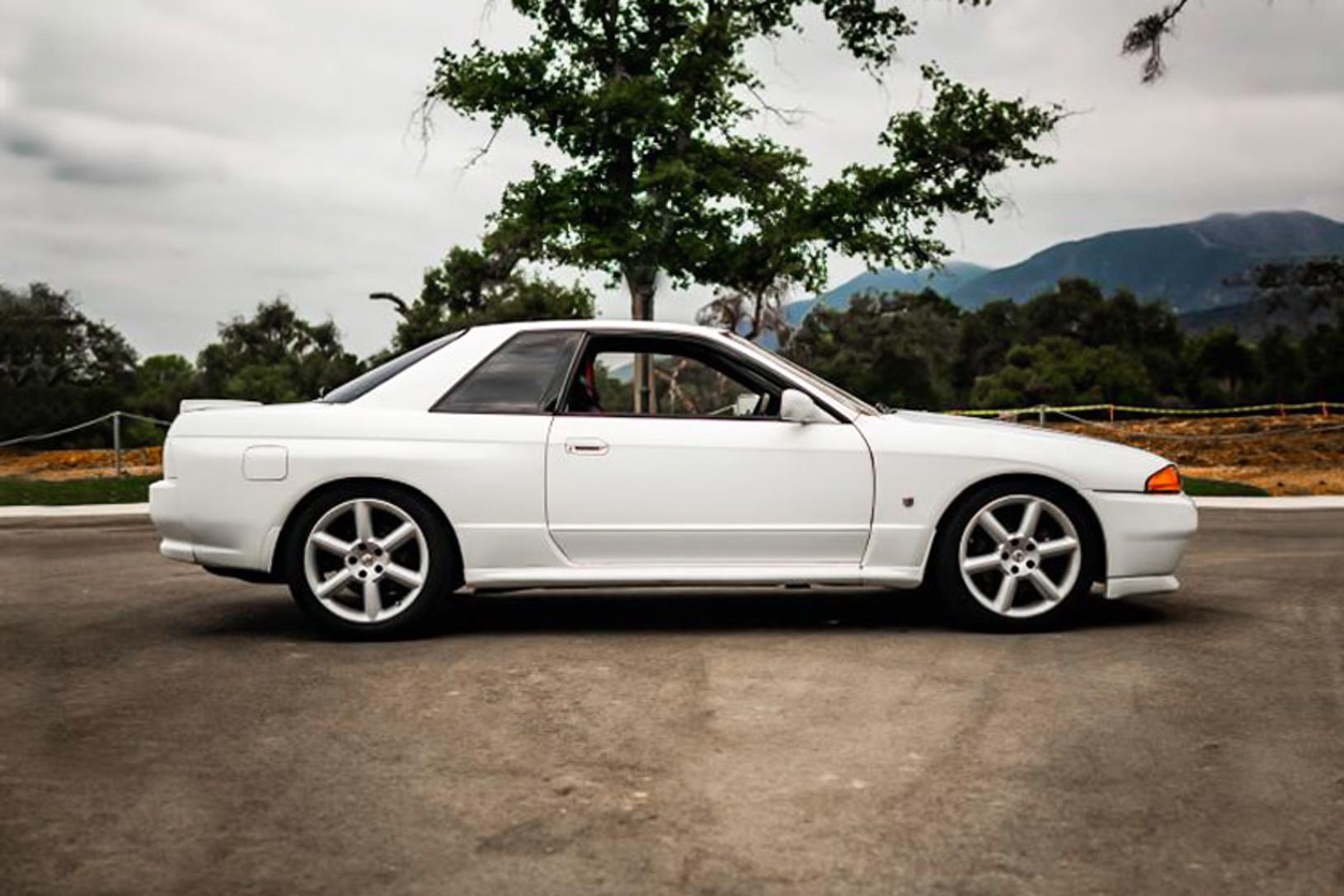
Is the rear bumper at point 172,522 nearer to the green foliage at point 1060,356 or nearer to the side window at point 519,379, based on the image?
the side window at point 519,379

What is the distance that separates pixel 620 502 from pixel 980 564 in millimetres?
1691

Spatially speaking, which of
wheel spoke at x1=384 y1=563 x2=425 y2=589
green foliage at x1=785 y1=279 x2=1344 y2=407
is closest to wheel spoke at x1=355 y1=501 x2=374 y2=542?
wheel spoke at x1=384 y1=563 x2=425 y2=589

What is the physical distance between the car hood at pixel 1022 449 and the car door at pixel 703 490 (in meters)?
0.21

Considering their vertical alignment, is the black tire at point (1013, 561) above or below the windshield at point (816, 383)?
below

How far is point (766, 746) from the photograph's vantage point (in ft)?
15.1

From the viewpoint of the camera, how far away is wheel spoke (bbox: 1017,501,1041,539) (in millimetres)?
6652

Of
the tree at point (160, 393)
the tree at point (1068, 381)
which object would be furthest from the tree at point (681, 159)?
the tree at point (160, 393)

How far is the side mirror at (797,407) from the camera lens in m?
6.51

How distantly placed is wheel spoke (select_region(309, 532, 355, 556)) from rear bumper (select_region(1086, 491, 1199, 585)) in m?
3.44

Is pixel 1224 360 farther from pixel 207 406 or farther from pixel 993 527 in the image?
pixel 207 406

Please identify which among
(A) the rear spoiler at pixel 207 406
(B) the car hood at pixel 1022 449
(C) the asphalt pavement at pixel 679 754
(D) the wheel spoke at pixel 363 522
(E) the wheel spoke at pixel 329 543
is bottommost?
(C) the asphalt pavement at pixel 679 754

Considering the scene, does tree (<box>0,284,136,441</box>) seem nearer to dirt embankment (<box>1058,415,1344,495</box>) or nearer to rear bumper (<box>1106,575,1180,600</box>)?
dirt embankment (<box>1058,415,1344,495</box>)

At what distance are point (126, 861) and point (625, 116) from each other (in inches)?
946

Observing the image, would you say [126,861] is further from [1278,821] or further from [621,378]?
[621,378]
